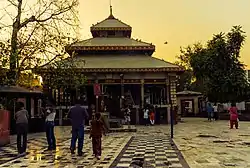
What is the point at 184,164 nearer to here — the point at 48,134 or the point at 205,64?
the point at 48,134

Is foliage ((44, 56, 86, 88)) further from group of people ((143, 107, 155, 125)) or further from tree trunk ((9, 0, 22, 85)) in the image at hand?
group of people ((143, 107, 155, 125))

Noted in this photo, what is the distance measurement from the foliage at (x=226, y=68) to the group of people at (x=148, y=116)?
1113 centimetres

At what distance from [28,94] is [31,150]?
20.7 feet

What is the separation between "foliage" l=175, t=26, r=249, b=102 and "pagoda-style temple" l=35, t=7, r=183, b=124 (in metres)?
6.42

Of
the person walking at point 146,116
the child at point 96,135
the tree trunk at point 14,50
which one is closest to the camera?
the child at point 96,135

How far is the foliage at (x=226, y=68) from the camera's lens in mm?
37656

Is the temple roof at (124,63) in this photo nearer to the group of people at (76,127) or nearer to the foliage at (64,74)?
the foliage at (64,74)

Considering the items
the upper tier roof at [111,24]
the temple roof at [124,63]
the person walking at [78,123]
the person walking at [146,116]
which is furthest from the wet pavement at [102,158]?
the upper tier roof at [111,24]

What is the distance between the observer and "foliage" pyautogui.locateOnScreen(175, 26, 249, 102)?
124 feet

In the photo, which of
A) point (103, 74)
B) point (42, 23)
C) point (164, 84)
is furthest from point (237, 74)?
point (42, 23)

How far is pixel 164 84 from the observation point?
31578mm

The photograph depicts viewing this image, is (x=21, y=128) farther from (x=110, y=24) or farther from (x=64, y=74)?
(x=110, y=24)

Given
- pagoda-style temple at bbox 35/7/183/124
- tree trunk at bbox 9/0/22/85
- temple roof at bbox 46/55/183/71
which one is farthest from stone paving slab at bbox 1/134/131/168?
temple roof at bbox 46/55/183/71

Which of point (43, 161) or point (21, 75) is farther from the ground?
point (21, 75)
